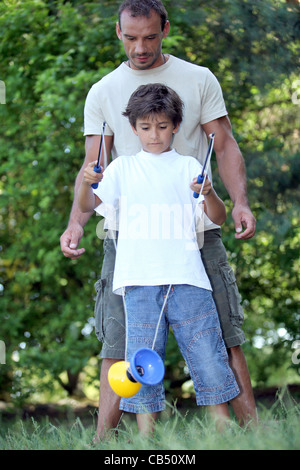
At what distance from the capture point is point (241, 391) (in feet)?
9.42

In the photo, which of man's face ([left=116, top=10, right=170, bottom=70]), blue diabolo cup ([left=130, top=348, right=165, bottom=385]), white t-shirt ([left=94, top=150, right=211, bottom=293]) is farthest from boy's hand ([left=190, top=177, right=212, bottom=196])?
man's face ([left=116, top=10, right=170, bottom=70])

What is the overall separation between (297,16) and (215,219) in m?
2.76

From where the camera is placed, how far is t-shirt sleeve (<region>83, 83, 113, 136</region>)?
2.93 meters

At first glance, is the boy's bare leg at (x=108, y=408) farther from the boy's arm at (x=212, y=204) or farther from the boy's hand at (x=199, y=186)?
the boy's hand at (x=199, y=186)

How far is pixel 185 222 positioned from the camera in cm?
257

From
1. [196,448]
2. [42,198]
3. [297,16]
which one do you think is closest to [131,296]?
[196,448]

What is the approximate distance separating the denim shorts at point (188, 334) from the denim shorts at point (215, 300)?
1.05 ft

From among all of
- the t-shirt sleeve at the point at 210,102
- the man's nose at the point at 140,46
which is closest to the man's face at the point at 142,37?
the man's nose at the point at 140,46

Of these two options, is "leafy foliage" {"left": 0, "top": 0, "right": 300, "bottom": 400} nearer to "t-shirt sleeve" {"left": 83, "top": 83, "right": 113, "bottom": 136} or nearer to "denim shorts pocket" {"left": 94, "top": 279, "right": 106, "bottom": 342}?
"t-shirt sleeve" {"left": 83, "top": 83, "right": 113, "bottom": 136}

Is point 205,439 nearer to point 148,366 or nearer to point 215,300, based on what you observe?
point 148,366

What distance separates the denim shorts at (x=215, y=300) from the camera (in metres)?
2.85

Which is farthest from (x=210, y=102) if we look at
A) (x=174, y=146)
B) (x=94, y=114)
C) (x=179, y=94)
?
(x=94, y=114)

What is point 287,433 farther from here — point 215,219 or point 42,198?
point 42,198

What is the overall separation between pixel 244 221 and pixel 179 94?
0.60m
